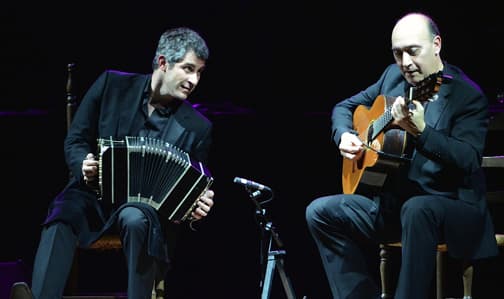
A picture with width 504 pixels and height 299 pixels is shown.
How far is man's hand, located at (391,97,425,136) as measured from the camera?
2.98 m

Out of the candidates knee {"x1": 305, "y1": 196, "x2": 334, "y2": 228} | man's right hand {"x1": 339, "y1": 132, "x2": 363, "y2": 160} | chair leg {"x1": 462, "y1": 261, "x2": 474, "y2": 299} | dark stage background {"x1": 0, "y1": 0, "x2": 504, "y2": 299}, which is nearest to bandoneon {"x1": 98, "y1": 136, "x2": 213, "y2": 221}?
knee {"x1": 305, "y1": 196, "x2": 334, "y2": 228}

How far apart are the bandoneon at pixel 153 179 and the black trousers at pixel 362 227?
571mm

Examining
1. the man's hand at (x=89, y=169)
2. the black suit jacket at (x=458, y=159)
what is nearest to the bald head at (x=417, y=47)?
the black suit jacket at (x=458, y=159)

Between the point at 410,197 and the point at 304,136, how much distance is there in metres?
1.28

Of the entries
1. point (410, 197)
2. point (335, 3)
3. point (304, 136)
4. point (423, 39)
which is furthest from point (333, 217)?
point (335, 3)

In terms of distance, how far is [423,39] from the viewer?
3.26 meters

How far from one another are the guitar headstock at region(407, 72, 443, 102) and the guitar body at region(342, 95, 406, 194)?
0.91 ft

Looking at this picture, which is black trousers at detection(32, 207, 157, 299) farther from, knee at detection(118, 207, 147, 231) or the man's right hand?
the man's right hand

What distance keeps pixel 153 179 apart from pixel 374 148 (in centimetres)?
101

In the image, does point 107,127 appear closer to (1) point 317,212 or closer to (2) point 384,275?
(1) point 317,212

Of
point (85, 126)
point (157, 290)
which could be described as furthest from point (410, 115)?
point (85, 126)

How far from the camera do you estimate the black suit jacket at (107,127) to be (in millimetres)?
3541

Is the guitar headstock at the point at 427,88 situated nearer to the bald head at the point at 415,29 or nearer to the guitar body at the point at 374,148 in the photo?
the guitar body at the point at 374,148

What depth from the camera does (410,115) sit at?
298 centimetres
